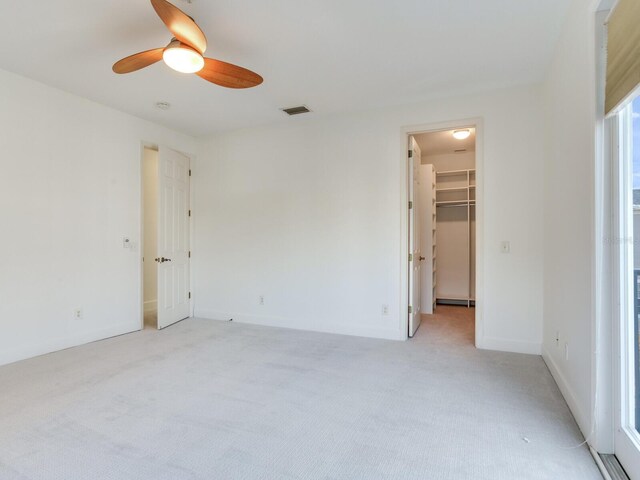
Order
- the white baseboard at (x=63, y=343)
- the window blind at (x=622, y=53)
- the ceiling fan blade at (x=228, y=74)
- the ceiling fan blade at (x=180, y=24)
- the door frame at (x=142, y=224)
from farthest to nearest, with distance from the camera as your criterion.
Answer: the door frame at (x=142, y=224)
the white baseboard at (x=63, y=343)
the ceiling fan blade at (x=228, y=74)
the ceiling fan blade at (x=180, y=24)
the window blind at (x=622, y=53)

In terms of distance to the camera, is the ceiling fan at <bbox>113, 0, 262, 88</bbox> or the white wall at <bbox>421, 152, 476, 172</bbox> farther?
the white wall at <bbox>421, 152, 476, 172</bbox>

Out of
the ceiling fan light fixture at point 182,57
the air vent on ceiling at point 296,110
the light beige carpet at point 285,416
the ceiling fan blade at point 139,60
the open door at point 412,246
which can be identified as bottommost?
the light beige carpet at point 285,416

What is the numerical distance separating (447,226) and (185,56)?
515cm

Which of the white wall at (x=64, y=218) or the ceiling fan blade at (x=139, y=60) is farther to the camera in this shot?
the white wall at (x=64, y=218)

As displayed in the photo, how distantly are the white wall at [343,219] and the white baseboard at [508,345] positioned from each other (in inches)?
0.4

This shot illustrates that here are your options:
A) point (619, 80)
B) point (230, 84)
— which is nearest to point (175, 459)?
point (230, 84)

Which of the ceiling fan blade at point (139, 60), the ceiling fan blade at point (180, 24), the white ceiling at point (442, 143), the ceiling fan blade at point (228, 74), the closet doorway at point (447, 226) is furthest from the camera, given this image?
the closet doorway at point (447, 226)

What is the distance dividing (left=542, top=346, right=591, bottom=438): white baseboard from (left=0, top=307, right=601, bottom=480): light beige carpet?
0.17 feet

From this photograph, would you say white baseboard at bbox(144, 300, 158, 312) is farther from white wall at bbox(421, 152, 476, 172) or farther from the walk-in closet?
white wall at bbox(421, 152, 476, 172)

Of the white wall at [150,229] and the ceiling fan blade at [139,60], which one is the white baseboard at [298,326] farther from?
the ceiling fan blade at [139,60]

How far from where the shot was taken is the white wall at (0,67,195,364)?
10.4 ft

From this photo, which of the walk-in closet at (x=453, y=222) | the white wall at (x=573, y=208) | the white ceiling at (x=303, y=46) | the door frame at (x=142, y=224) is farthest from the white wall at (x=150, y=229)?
the white wall at (x=573, y=208)

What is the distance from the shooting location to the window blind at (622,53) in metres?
1.44

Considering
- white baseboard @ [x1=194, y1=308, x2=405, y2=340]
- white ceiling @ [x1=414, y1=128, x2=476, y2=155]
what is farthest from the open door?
white ceiling @ [x1=414, y1=128, x2=476, y2=155]
